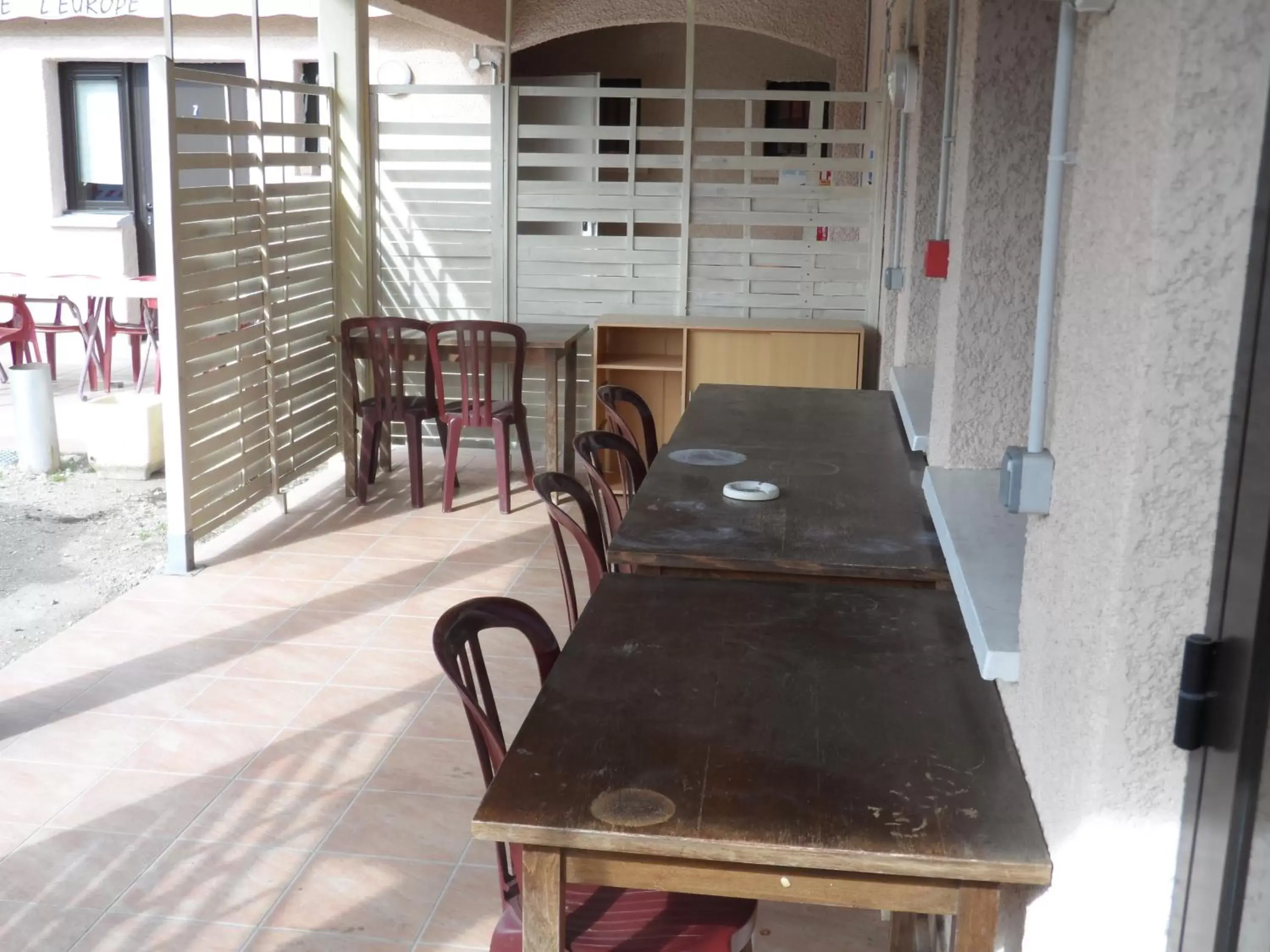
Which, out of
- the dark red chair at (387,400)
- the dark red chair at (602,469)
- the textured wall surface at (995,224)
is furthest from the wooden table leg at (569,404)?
the textured wall surface at (995,224)

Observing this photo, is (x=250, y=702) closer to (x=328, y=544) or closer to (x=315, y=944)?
(x=315, y=944)

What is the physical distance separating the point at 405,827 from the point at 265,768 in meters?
0.54

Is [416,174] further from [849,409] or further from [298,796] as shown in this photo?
[298,796]

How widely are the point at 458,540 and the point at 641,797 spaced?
158 inches

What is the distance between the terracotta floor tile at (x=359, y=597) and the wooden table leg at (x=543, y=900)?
3.07m

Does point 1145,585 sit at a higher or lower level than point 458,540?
higher

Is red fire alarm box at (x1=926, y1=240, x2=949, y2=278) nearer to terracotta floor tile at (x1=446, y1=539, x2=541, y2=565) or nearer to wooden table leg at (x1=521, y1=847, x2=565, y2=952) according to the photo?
wooden table leg at (x1=521, y1=847, x2=565, y2=952)

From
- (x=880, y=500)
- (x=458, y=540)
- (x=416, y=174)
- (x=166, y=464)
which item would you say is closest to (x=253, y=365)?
(x=166, y=464)

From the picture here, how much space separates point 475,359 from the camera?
238 inches

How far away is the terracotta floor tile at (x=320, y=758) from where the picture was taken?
3451 millimetres

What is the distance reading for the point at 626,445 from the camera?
3955mm

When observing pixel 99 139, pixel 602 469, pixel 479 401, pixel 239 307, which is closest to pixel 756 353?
pixel 479 401

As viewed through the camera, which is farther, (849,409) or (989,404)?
(849,409)

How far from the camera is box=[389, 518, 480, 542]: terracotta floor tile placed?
577 centimetres
